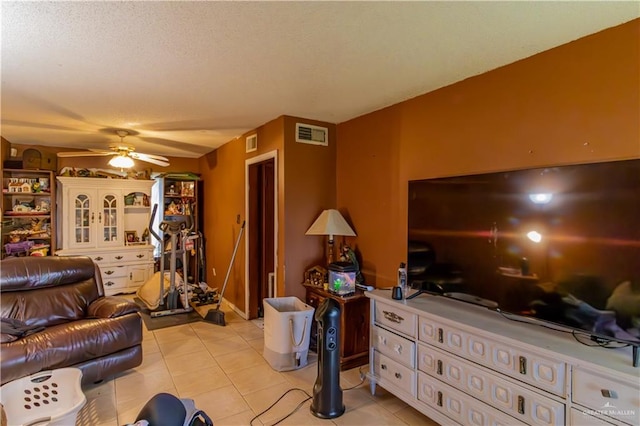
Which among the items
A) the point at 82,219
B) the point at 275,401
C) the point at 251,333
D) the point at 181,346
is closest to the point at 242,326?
the point at 251,333

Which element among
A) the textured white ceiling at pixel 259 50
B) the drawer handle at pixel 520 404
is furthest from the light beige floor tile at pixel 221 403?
the textured white ceiling at pixel 259 50

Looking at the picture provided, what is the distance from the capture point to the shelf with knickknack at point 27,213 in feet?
14.8

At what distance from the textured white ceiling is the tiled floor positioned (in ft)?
7.80

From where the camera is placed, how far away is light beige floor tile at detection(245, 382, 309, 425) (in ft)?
7.45

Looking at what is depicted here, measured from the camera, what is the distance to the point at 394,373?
7.73ft

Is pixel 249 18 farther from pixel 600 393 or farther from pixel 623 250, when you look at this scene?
pixel 600 393

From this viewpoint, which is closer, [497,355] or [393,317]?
[497,355]

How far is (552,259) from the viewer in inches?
67.1

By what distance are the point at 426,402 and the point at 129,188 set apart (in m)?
5.31

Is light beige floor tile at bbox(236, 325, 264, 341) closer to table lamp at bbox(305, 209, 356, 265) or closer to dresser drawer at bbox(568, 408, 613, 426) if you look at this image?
table lamp at bbox(305, 209, 356, 265)

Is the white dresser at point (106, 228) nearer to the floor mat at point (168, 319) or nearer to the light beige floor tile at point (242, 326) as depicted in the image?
the floor mat at point (168, 319)

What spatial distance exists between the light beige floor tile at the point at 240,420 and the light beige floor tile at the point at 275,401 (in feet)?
0.14

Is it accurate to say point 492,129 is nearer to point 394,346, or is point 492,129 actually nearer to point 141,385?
point 394,346

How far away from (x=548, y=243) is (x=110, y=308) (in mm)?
3300
